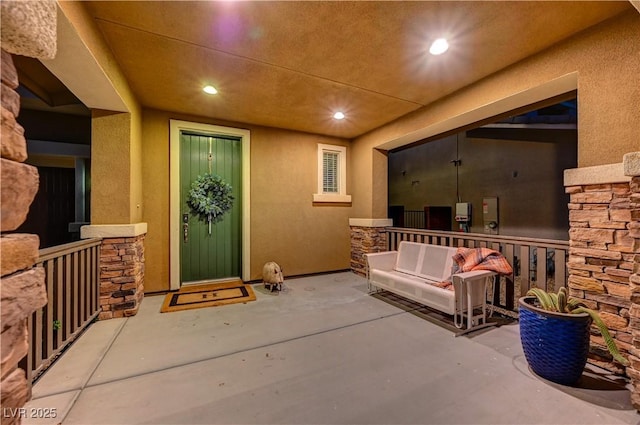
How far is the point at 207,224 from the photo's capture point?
4277 mm

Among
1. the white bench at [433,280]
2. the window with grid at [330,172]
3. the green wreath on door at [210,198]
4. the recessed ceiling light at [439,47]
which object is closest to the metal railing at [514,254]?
the white bench at [433,280]

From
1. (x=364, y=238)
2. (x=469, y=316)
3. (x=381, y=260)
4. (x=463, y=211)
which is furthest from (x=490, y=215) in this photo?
(x=469, y=316)

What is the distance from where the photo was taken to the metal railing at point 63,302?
6.16 feet

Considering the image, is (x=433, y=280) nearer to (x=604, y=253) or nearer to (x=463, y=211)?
(x=604, y=253)

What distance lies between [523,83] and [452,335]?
8.42 ft

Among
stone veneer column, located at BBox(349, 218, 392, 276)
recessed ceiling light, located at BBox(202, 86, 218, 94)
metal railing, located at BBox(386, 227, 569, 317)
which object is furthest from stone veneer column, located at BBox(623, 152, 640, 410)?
recessed ceiling light, located at BBox(202, 86, 218, 94)

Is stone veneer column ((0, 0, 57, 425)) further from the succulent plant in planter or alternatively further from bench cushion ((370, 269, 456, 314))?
bench cushion ((370, 269, 456, 314))

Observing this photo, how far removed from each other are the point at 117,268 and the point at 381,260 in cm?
330

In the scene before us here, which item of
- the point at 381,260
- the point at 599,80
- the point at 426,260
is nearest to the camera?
the point at 599,80

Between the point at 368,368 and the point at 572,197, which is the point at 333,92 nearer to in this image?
the point at 572,197

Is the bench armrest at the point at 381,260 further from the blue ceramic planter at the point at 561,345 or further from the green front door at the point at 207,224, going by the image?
the green front door at the point at 207,224

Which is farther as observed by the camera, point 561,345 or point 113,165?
point 113,165

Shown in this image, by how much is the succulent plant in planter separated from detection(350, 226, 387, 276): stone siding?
2.81 meters

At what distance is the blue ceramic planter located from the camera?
1.79 m
